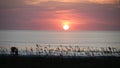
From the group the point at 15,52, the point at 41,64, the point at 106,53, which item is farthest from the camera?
the point at 106,53

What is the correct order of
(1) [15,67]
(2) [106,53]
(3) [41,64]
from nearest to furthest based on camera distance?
(1) [15,67]
(3) [41,64]
(2) [106,53]

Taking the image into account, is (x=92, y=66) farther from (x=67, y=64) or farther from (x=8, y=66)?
(x=8, y=66)

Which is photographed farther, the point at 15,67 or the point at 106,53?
the point at 106,53

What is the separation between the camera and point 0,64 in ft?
48.0

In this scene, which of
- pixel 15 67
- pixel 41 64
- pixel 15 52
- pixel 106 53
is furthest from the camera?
pixel 106 53

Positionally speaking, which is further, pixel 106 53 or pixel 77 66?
pixel 106 53

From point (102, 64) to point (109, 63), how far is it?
0.44m

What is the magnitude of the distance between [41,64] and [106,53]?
8208 millimetres

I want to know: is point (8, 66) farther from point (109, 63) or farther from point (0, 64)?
point (109, 63)

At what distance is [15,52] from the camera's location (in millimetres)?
20078

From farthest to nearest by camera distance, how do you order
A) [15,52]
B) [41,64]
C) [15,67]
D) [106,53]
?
1. [106,53]
2. [15,52]
3. [41,64]
4. [15,67]

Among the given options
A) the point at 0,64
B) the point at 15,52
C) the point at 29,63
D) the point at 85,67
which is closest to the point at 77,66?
the point at 85,67

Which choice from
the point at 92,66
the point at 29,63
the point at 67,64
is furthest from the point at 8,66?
the point at 92,66

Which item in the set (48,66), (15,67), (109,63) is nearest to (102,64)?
(109,63)
